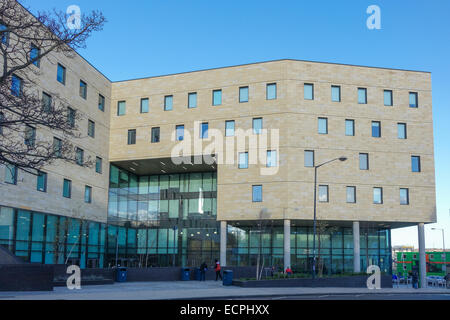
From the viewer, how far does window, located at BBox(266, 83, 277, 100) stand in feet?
146

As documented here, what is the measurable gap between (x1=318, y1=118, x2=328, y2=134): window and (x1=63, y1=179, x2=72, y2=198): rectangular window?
828 inches

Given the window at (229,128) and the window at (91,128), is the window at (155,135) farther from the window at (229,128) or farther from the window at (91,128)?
the window at (229,128)

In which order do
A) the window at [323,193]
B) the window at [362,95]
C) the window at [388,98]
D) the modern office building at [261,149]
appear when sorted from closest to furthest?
the modern office building at [261,149], the window at [323,193], the window at [362,95], the window at [388,98]

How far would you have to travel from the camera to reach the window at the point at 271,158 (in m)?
43.2

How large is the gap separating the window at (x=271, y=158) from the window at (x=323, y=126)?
4.33 meters

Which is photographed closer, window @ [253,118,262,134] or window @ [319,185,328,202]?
window @ [319,185,328,202]

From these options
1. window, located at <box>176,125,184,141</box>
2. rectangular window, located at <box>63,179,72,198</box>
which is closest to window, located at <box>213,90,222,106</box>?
window, located at <box>176,125,184,141</box>

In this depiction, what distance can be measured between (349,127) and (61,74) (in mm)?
24007

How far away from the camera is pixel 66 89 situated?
1668 inches

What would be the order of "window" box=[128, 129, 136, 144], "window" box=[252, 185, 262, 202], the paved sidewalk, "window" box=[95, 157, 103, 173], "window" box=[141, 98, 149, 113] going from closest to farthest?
the paved sidewalk → "window" box=[252, 185, 262, 202] → "window" box=[95, 157, 103, 173] → "window" box=[128, 129, 136, 144] → "window" box=[141, 98, 149, 113]

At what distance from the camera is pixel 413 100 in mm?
45375

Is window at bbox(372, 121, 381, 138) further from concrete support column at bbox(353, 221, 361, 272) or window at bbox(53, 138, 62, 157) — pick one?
window at bbox(53, 138, 62, 157)

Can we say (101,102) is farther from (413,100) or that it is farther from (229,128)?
(413,100)

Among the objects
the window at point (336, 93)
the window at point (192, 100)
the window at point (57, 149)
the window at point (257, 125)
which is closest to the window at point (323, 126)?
the window at point (336, 93)
